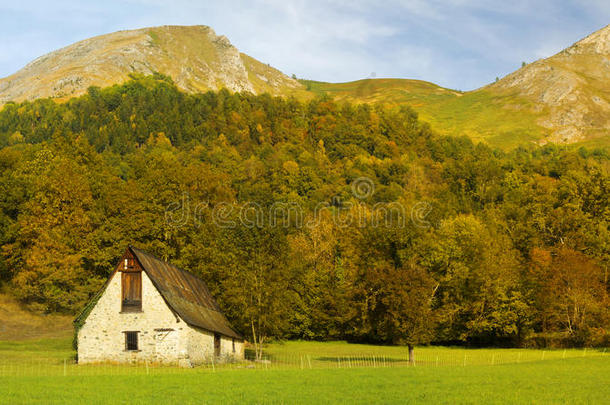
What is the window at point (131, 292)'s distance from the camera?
148 feet

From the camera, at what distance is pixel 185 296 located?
5006 cm

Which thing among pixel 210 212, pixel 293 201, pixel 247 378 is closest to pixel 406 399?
pixel 247 378

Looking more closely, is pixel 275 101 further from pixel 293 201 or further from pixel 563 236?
pixel 563 236

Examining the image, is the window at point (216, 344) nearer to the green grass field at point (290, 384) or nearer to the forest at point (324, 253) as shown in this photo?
the green grass field at point (290, 384)

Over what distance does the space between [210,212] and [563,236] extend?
1983 inches

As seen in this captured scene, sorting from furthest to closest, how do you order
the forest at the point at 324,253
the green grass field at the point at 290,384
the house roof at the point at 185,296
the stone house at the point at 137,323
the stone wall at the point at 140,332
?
the forest at the point at 324,253
the house roof at the point at 185,296
the stone house at the point at 137,323
the stone wall at the point at 140,332
the green grass field at the point at 290,384

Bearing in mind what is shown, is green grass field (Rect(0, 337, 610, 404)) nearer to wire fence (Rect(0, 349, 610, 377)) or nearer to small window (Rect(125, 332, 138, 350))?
wire fence (Rect(0, 349, 610, 377))

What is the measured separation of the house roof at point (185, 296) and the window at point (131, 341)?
144 inches

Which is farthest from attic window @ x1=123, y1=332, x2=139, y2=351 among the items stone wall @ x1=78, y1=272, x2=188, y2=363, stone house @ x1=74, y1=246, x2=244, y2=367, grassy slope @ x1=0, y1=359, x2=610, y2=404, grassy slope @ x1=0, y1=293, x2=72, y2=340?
grassy slope @ x1=0, y1=293, x2=72, y2=340

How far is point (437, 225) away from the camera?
95.6m

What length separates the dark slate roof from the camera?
1786 inches


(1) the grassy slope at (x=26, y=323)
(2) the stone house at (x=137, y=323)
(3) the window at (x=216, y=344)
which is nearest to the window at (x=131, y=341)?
(2) the stone house at (x=137, y=323)

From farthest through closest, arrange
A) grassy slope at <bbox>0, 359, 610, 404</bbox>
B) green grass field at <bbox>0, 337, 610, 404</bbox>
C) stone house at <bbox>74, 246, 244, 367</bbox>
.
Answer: stone house at <bbox>74, 246, 244, 367</bbox> → green grass field at <bbox>0, 337, 610, 404</bbox> → grassy slope at <bbox>0, 359, 610, 404</bbox>

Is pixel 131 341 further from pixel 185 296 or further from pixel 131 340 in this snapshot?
pixel 185 296
